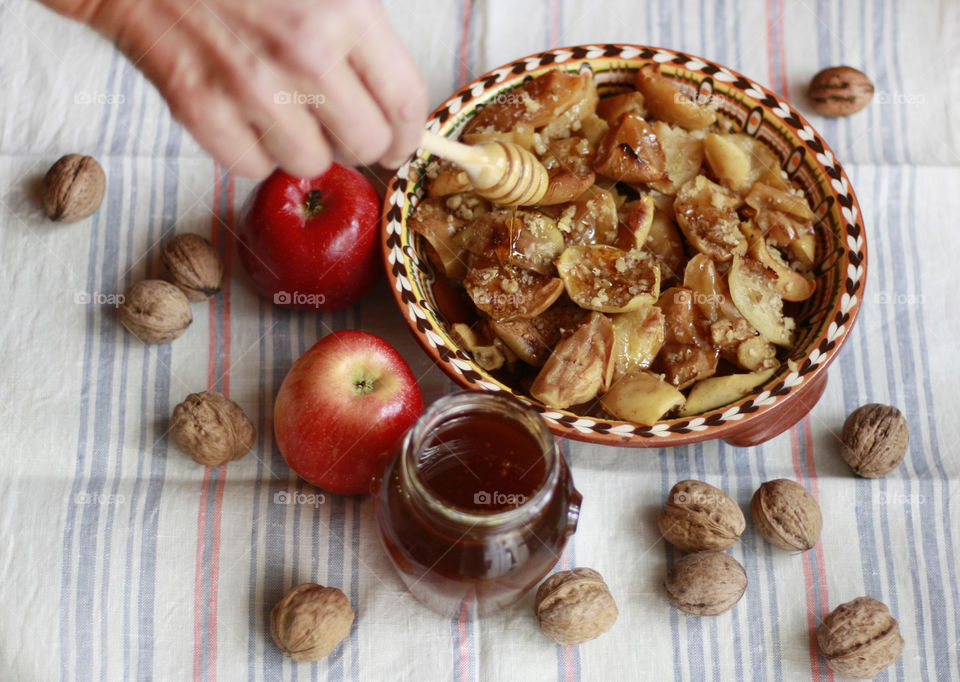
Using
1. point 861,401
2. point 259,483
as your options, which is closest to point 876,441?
point 861,401

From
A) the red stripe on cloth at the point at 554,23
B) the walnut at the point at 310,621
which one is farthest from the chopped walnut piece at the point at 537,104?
the walnut at the point at 310,621

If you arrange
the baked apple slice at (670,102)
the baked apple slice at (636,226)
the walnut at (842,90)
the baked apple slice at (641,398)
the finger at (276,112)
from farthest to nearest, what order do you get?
the walnut at (842,90) → the baked apple slice at (670,102) → the baked apple slice at (636,226) → the baked apple slice at (641,398) → the finger at (276,112)

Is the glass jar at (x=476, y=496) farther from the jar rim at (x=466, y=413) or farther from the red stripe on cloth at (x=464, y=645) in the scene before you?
the red stripe on cloth at (x=464, y=645)

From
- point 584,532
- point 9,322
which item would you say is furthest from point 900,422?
point 9,322

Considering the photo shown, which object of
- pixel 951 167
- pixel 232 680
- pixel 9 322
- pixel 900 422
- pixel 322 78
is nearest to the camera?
pixel 322 78

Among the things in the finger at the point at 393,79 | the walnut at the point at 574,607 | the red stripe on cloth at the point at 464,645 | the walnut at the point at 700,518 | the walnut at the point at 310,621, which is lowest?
the red stripe on cloth at the point at 464,645

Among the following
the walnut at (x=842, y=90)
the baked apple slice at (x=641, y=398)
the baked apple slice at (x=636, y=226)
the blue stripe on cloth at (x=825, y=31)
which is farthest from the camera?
the blue stripe on cloth at (x=825, y=31)

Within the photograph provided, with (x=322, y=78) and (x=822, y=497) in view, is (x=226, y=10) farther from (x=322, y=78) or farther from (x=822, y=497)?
(x=822, y=497)

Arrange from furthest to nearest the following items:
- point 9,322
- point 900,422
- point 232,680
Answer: point 9,322 < point 900,422 < point 232,680
